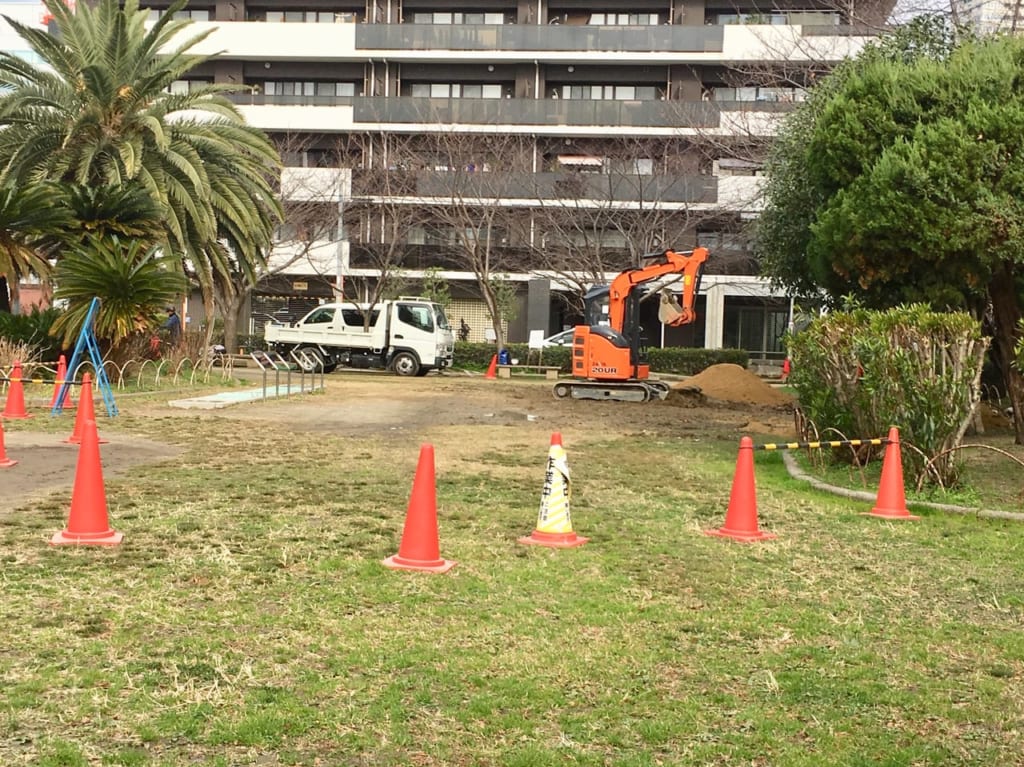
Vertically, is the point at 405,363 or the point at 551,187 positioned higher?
the point at 551,187

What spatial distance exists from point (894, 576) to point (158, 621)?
453 centimetres

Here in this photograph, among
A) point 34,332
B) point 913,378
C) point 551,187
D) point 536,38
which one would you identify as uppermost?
point 536,38

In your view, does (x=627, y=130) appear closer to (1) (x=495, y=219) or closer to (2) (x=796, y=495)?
(1) (x=495, y=219)

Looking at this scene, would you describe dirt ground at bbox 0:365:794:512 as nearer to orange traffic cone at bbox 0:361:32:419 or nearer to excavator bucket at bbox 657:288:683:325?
orange traffic cone at bbox 0:361:32:419

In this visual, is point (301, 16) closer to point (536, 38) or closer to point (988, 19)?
point (536, 38)

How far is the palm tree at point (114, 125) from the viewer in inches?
928

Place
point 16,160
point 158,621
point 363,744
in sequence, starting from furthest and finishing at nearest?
point 16,160
point 158,621
point 363,744

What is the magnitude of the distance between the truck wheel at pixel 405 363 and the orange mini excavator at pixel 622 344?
8.96 meters

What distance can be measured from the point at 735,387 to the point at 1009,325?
10.6m

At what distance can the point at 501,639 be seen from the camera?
5.09 m

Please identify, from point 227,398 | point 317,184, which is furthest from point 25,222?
point 317,184

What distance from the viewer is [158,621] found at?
5164 millimetres

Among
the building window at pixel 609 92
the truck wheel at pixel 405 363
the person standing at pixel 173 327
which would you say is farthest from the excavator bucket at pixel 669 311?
the building window at pixel 609 92

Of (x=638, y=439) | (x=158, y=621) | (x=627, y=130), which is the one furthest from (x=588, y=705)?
(x=627, y=130)
